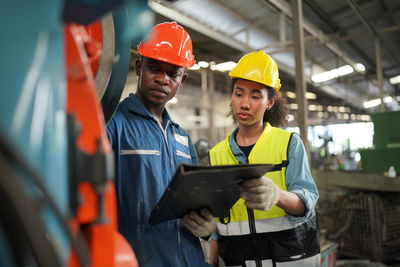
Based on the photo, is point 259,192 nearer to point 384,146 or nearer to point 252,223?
point 252,223

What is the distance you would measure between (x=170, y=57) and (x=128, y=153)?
0.49m

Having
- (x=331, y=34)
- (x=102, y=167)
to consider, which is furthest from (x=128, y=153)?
(x=331, y=34)

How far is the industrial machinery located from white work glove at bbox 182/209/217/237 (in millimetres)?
701

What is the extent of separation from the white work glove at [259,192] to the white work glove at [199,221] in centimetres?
21

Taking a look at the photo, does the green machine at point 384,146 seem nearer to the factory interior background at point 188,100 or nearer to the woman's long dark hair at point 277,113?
the factory interior background at point 188,100

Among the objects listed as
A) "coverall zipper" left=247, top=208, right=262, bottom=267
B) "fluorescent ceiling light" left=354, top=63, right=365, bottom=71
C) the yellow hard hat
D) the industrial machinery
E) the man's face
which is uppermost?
"fluorescent ceiling light" left=354, top=63, right=365, bottom=71

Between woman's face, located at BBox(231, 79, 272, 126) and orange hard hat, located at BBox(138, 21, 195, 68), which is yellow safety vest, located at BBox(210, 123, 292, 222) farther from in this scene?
orange hard hat, located at BBox(138, 21, 195, 68)

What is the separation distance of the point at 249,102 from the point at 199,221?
0.70 metres

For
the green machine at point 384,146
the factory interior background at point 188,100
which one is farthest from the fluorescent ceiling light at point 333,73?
the green machine at point 384,146

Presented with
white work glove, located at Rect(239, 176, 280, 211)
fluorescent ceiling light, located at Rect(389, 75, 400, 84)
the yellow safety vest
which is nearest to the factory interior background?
fluorescent ceiling light, located at Rect(389, 75, 400, 84)

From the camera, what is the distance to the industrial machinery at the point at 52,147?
18.0 inches

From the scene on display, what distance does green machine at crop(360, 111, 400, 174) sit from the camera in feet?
12.4

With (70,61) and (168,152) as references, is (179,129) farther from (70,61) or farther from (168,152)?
(70,61)

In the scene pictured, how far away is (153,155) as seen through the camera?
53.4 inches
